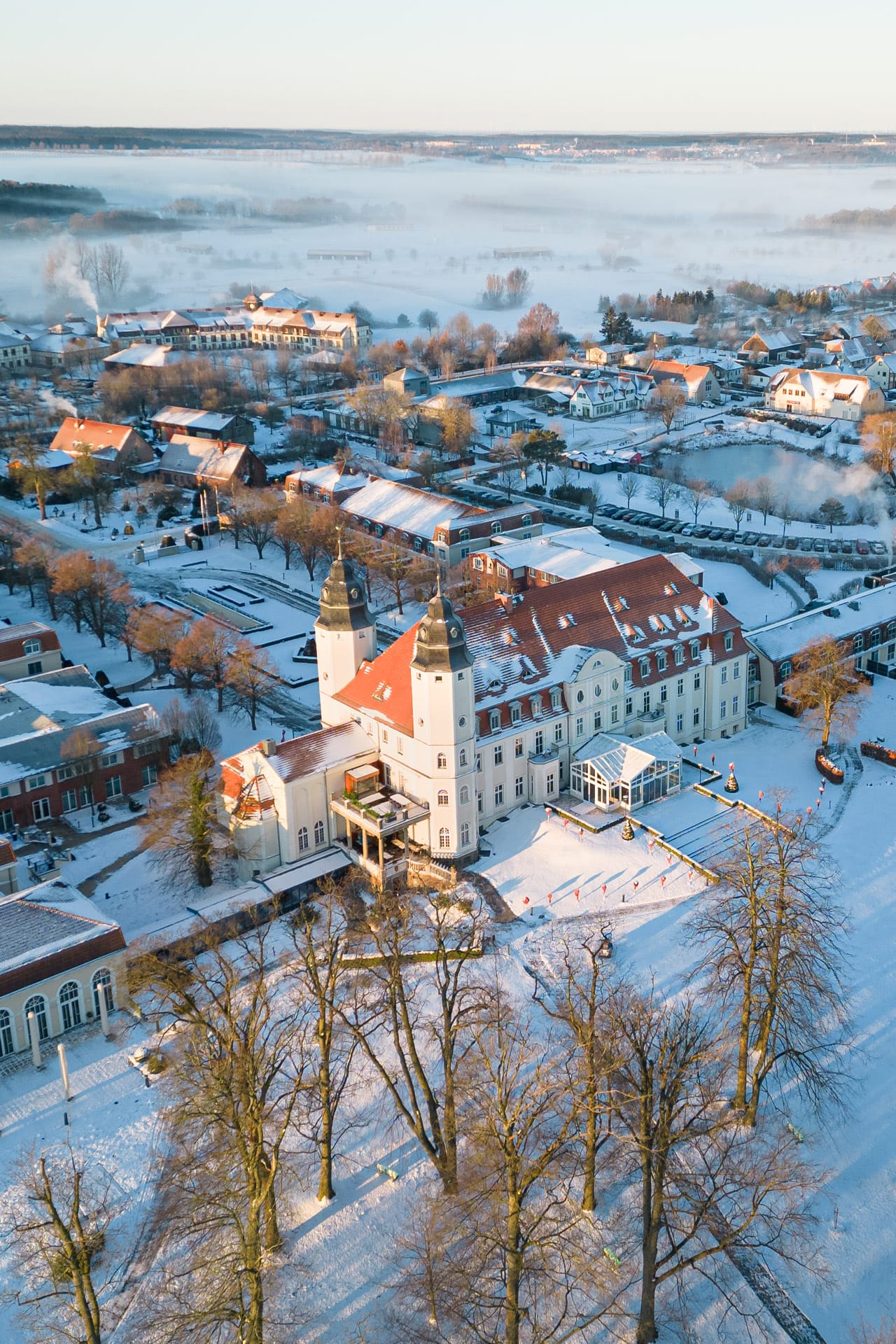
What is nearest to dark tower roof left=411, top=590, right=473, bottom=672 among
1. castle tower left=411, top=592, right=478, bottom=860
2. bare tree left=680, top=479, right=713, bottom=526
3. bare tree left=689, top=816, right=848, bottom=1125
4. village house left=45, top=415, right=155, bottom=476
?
castle tower left=411, top=592, right=478, bottom=860

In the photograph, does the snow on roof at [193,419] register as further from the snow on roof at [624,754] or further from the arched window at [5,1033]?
the arched window at [5,1033]

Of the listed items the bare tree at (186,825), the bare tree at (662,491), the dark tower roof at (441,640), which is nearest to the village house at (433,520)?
the bare tree at (662,491)

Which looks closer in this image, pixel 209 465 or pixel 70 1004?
pixel 70 1004

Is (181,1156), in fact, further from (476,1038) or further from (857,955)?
(857,955)

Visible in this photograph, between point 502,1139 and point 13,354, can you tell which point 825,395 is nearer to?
point 13,354

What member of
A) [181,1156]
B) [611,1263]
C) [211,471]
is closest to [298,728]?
[181,1156]

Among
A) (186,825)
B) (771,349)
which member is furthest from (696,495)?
(771,349)

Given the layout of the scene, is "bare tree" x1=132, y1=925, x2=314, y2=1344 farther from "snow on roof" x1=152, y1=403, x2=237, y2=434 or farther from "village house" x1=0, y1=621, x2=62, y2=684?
"snow on roof" x1=152, y1=403, x2=237, y2=434
